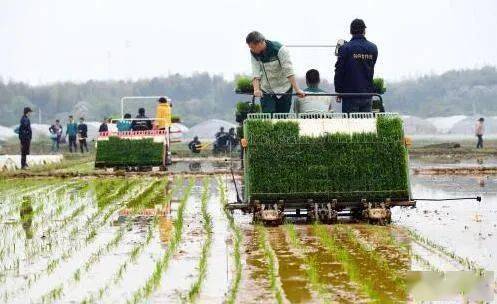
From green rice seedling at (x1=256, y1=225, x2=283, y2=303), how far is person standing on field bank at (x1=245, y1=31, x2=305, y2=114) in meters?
1.79

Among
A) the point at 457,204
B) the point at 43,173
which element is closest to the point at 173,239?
the point at 457,204

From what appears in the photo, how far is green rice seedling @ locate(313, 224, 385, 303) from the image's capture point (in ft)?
22.1

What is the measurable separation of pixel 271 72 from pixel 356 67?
1.02m

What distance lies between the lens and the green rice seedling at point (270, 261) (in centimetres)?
677

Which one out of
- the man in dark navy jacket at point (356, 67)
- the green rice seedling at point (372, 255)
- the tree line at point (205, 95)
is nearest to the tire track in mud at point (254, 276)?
the green rice seedling at point (372, 255)

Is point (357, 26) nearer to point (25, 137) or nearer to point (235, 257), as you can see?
point (235, 257)

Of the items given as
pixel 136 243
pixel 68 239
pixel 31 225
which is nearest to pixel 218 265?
pixel 136 243

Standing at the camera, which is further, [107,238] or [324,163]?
[324,163]

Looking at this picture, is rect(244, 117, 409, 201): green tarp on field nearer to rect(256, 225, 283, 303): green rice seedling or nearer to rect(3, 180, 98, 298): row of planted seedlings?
rect(256, 225, 283, 303): green rice seedling

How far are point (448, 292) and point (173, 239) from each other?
3.76 m

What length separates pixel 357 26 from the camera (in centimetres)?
1216

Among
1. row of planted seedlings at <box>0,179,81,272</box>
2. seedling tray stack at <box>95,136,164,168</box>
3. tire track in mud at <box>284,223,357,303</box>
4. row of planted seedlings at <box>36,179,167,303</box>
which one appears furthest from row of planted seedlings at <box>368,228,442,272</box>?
seedling tray stack at <box>95,136,164,168</box>

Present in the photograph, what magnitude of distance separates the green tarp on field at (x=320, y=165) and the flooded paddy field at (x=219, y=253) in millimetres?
413

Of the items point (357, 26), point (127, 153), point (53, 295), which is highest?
point (357, 26)
